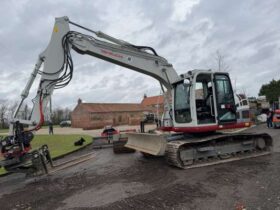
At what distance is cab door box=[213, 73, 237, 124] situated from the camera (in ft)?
28.7

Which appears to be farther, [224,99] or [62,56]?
[224,99]

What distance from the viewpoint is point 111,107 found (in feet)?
192

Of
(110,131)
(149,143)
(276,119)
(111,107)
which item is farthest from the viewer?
(111,107)

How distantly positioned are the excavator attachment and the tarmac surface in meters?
0.53

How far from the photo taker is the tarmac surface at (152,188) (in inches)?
209

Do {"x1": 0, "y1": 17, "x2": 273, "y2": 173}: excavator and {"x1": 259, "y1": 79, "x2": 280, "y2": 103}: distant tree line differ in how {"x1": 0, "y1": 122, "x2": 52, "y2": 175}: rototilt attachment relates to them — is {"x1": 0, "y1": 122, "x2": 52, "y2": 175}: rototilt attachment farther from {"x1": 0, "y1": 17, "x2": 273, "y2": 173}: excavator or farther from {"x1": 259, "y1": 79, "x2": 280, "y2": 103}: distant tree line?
{"x1": 259, "y1": 79, "x2": 280, "y2": 103}: distant tree line

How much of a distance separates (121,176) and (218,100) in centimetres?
385

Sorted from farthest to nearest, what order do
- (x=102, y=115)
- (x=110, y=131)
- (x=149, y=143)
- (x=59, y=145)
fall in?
(x=102, y=115) → (x=110, y=131) → (x=59, y=145) → (x=149, y=143)

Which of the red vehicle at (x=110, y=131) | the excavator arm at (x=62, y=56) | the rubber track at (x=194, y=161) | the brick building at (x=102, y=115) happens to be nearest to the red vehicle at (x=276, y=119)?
the red vehicle at (x=110, y=131)

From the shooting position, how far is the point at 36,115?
24.9ft

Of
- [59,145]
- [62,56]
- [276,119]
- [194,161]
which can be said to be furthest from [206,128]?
[276,119]

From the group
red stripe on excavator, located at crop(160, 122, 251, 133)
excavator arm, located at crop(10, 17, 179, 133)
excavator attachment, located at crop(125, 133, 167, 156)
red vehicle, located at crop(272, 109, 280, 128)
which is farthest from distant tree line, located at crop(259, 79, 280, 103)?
excavator arm, located at crop(10, 17, 179, 133)

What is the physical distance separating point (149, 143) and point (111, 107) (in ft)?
163

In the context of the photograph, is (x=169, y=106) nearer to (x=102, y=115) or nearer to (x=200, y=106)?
(x=200, y=106)
